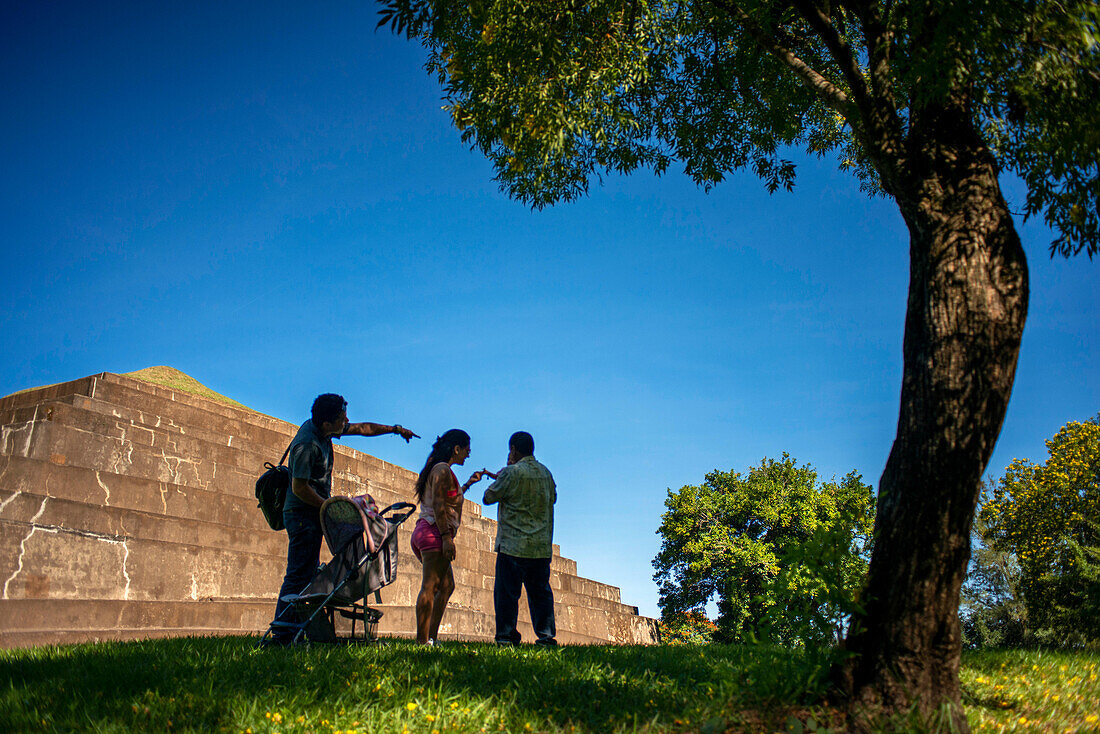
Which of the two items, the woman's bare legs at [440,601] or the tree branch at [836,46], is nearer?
the tree branch at [836,46]

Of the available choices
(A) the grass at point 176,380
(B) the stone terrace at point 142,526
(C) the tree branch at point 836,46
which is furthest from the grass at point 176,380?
(C) the tree branch at point 836,46

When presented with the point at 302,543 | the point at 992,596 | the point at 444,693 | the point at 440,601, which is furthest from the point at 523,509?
the point at 992,596

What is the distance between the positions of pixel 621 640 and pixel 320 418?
11.8 meters

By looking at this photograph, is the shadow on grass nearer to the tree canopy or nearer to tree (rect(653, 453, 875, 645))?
the tree canopy

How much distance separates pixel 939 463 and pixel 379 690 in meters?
3.18

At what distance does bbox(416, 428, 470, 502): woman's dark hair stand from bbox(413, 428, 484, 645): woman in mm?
77

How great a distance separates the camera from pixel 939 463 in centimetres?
341

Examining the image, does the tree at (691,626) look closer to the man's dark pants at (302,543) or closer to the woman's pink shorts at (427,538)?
the woman's pink shorts at (427,538)

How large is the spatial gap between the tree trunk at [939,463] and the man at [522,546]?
363 cm

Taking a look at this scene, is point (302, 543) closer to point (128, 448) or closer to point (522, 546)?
point (522, 546)

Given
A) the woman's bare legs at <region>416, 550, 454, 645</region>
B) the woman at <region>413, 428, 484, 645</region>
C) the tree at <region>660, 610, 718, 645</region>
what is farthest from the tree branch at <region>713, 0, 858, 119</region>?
the tree at <region>660, 610, 718, 645</region>

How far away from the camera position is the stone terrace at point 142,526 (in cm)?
668

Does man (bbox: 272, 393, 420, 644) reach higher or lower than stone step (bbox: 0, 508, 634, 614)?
higher

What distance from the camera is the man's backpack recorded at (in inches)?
246
